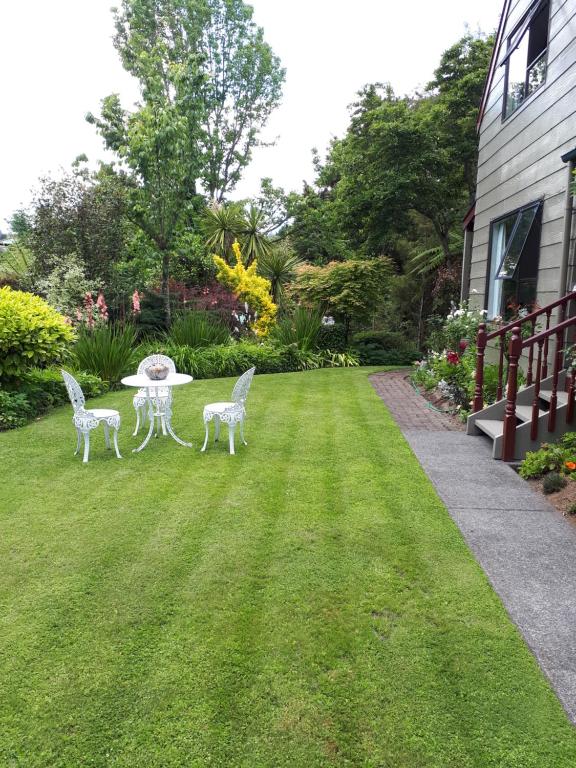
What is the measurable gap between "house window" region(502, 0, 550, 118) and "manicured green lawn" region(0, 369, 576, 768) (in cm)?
606

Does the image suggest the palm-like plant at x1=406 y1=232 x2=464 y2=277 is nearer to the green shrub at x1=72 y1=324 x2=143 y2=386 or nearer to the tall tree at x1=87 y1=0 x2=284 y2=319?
the tall tree at x1=87 y1=0 x2=284 y2=319

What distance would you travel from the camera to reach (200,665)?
251 cm

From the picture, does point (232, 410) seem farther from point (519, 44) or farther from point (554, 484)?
point (519, 44)

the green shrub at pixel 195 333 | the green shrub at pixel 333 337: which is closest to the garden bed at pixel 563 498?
the green shrub at pixel 195 333

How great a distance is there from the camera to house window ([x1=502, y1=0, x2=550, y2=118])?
7258 millimetres

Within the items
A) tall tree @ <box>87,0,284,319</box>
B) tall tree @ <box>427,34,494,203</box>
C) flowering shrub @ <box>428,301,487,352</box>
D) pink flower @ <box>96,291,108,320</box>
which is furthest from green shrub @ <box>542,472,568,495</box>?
tall tree @ <box>427,34,494,203</box>

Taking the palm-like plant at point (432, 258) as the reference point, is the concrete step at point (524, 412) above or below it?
below

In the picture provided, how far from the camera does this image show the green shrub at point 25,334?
24.1ft

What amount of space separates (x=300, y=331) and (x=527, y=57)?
7600 millimetres

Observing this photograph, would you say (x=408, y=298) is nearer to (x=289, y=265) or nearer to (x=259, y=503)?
(x=289, y=265)

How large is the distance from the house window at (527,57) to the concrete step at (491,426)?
4521mm

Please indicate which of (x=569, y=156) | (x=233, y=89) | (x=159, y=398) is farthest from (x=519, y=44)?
(x=233, y=89)

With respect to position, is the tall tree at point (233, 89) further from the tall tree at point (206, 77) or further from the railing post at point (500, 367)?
the railing post at point (500, 367)

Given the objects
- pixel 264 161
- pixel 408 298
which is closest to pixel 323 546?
pixel 408 298
